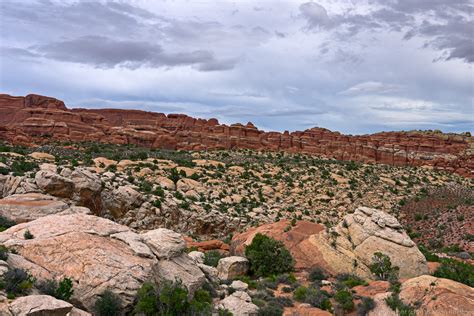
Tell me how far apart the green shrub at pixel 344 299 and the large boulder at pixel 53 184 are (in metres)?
14.9

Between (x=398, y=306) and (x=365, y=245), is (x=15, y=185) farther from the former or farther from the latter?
(x=398, y=306)

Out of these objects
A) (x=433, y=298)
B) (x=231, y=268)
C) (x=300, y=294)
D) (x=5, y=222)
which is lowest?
(x=231, y=268)

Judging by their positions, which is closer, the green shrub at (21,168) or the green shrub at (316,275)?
the green shrub at (316,275)

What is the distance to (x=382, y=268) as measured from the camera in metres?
16.3

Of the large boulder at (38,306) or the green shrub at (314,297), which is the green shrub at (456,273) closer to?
the green shrub at (314,297)

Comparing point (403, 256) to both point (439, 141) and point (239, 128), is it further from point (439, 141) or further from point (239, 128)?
point (439, 141)

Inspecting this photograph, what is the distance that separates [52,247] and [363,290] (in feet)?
32.2

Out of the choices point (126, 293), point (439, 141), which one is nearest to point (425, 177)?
point (439, 141)

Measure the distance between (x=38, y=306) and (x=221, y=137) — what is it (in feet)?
218

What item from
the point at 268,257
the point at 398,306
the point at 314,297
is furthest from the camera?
the point at 268,257

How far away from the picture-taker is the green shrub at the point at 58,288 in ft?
29.5

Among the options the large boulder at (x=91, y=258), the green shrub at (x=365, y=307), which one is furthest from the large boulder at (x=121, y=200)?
the green shrub at (x=365, y=307)

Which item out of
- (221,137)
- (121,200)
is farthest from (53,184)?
(221,137)

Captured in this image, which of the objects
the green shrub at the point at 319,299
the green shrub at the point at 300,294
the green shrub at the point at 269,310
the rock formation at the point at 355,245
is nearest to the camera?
the green shrub at the point at 269,310
